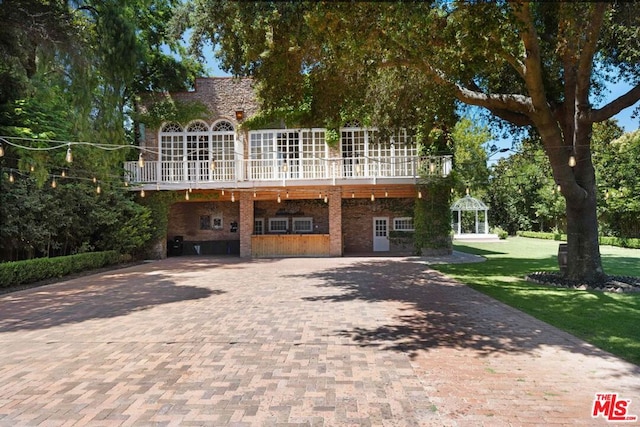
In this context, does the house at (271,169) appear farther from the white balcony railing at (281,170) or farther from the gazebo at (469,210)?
the gazebo at (469,210)

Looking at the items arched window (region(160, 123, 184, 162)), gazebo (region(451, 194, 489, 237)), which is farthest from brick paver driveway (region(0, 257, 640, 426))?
gazebo (region(451, 194, 489, 237))

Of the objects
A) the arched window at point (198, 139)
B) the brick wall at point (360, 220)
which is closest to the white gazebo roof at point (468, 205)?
the brick wall at point (360, 220)

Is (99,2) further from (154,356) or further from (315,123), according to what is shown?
(154,356)

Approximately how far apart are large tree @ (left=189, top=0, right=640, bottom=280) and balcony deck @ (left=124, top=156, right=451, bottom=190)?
6130 millimetres

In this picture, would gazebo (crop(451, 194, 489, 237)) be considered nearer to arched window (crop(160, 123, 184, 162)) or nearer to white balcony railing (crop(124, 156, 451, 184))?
white balcony railing (crop(124, 156, 451, 184))

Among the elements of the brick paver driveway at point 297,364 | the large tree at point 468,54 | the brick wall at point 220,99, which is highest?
the brick wall at point 220,99

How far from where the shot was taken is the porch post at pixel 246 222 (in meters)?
19.6

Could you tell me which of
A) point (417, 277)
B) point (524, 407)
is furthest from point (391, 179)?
point (524, 407)

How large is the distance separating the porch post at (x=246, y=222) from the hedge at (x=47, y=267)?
5948 millimetres

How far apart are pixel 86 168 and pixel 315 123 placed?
28.8 feet

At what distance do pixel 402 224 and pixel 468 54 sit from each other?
1482 cm

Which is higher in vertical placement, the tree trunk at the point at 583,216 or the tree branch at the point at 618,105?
the tree branch at the point at 618,105

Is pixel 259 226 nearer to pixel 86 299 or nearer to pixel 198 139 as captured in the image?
pixel 198 139

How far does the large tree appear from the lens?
21.1ft
